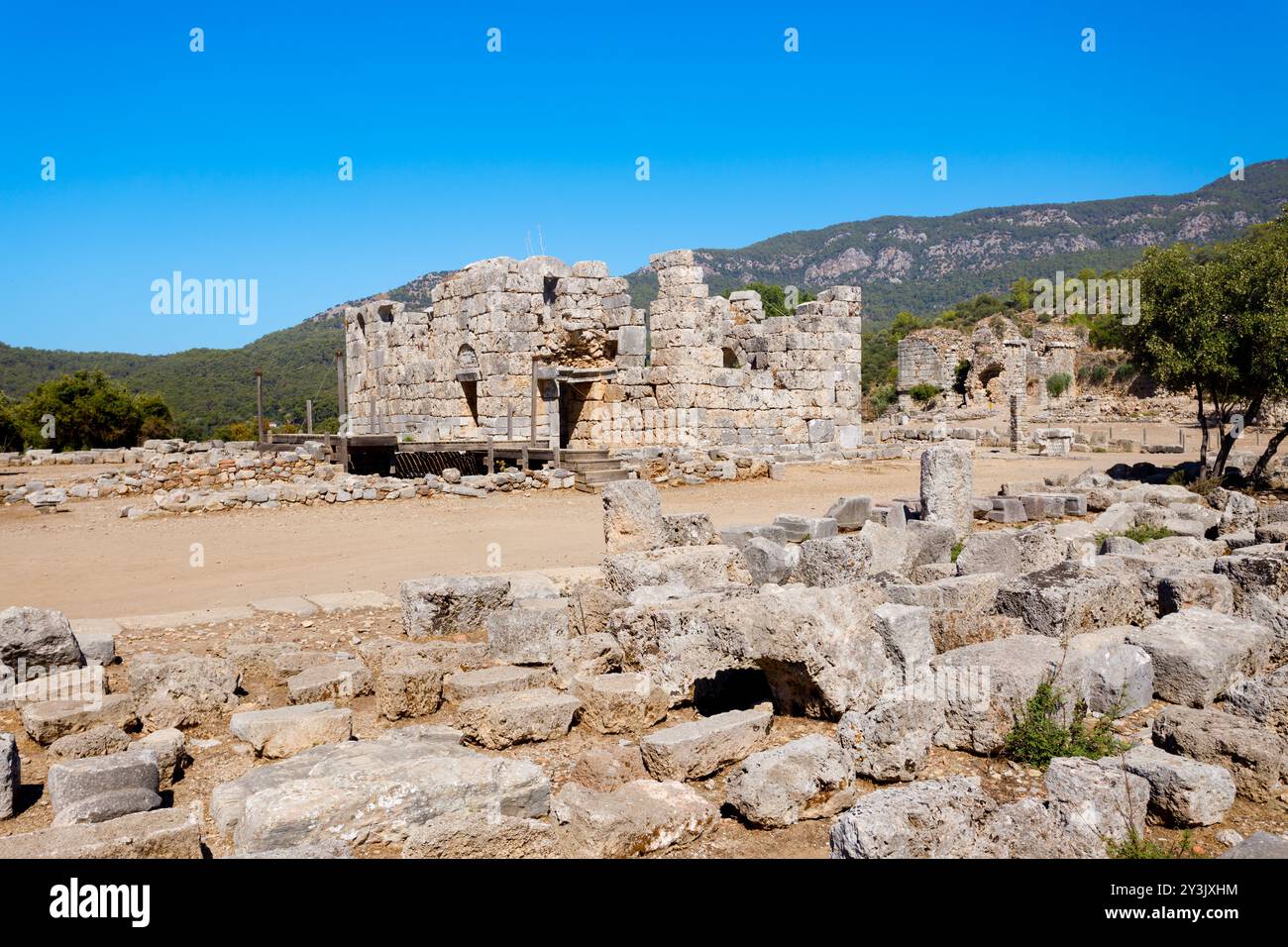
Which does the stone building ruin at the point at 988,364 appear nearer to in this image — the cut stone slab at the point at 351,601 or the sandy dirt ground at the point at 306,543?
the sandy dirt ground at the point at 306,543

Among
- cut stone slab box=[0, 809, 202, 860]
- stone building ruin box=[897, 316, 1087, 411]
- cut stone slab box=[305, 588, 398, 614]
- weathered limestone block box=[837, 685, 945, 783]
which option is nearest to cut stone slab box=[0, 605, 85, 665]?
cut stone slab box=[305, 588, 398, 614]

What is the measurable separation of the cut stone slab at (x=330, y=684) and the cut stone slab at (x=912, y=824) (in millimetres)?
3355

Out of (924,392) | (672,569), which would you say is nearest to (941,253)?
(924,392)

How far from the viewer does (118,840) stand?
342 cm

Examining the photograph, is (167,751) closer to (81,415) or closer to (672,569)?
(672,569)

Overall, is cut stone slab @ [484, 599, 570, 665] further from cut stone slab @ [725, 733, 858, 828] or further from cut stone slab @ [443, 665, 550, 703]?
cut stone slab @ [725, 733, 858, 828]

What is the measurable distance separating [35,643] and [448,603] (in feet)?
8.63

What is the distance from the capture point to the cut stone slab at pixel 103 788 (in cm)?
397

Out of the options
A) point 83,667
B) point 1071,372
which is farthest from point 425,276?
point 83,667

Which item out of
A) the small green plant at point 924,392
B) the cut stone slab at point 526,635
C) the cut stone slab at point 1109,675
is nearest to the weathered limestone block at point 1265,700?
the cut stone slab at point 1109,675

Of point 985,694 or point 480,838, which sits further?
point 985,694

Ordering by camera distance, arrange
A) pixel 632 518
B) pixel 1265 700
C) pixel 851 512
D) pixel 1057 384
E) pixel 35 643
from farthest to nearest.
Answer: pixel 1057 384
pixel 851 512
pixel 632 518
pixel 35 643
pixel 1265 700
